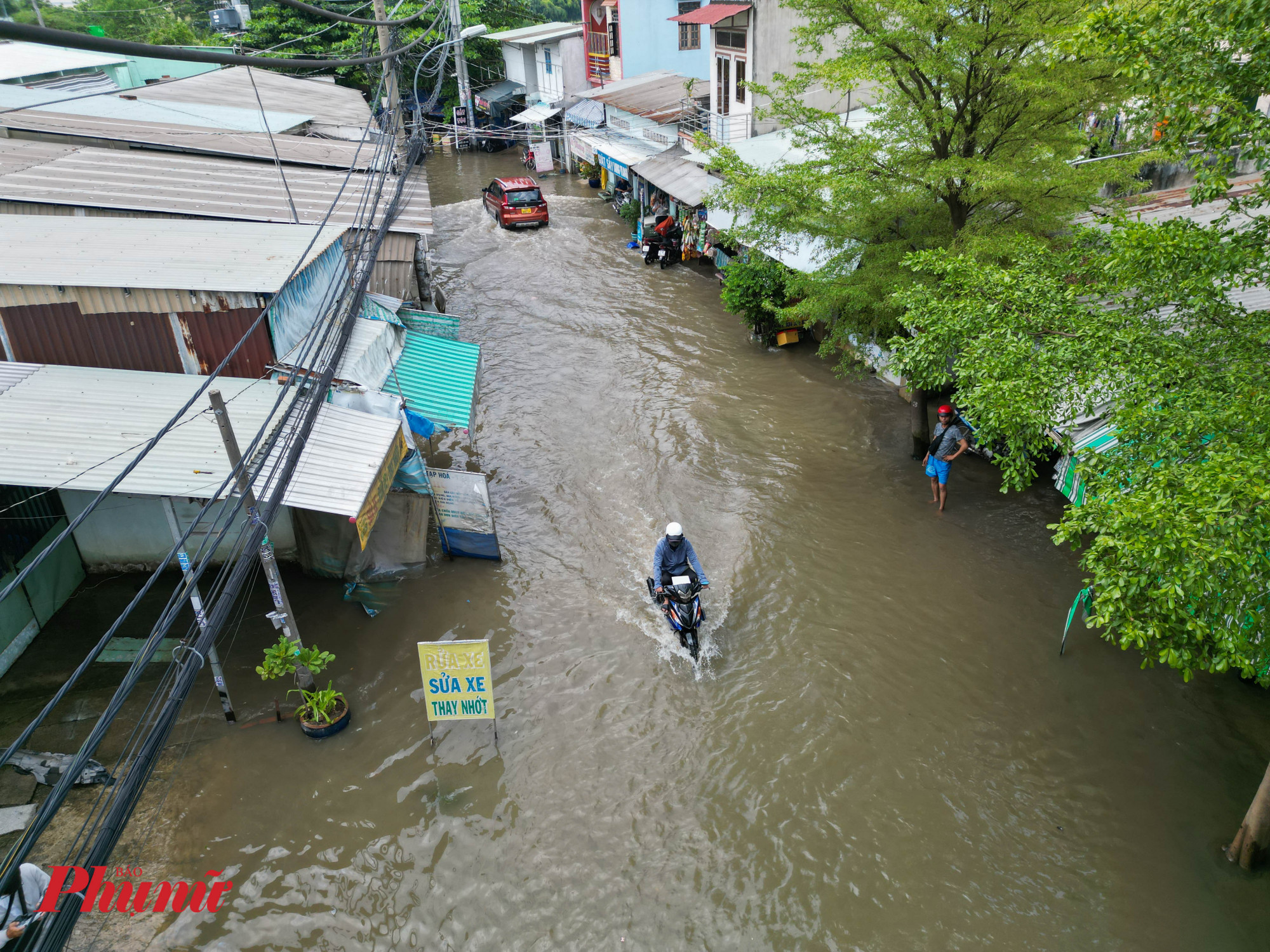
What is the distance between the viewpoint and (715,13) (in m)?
22.2

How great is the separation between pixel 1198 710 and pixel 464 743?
7.85 meters

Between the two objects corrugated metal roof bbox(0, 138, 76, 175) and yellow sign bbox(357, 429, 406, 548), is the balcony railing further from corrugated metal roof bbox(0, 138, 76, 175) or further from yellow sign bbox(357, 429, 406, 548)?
yellow sign bbox(357, 429, 406, 548)

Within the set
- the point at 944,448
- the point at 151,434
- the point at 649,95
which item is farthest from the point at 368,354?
the point at 649,95

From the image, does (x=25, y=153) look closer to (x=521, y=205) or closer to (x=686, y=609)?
(x=521, y=205)

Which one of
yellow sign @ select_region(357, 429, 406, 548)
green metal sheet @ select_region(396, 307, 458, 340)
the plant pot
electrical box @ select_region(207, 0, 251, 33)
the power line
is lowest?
the plant pot

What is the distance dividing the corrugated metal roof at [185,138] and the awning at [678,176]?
327 inches

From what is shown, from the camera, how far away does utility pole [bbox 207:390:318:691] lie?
700 cm

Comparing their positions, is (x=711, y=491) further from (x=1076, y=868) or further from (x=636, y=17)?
(x=636, y=17)

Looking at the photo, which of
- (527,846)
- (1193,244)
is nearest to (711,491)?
(527,846)

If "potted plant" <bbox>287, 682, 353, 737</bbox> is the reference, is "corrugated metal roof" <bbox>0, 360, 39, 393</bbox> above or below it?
above

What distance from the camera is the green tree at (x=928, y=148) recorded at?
33.5 feet

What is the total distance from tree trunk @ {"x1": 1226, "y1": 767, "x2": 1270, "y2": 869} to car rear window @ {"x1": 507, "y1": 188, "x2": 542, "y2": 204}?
2687 centimetres

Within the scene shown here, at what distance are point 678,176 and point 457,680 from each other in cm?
1948

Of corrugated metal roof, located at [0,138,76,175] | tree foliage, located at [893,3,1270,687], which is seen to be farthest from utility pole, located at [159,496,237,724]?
corrugated metal roof, located at [0,138,76,175]
